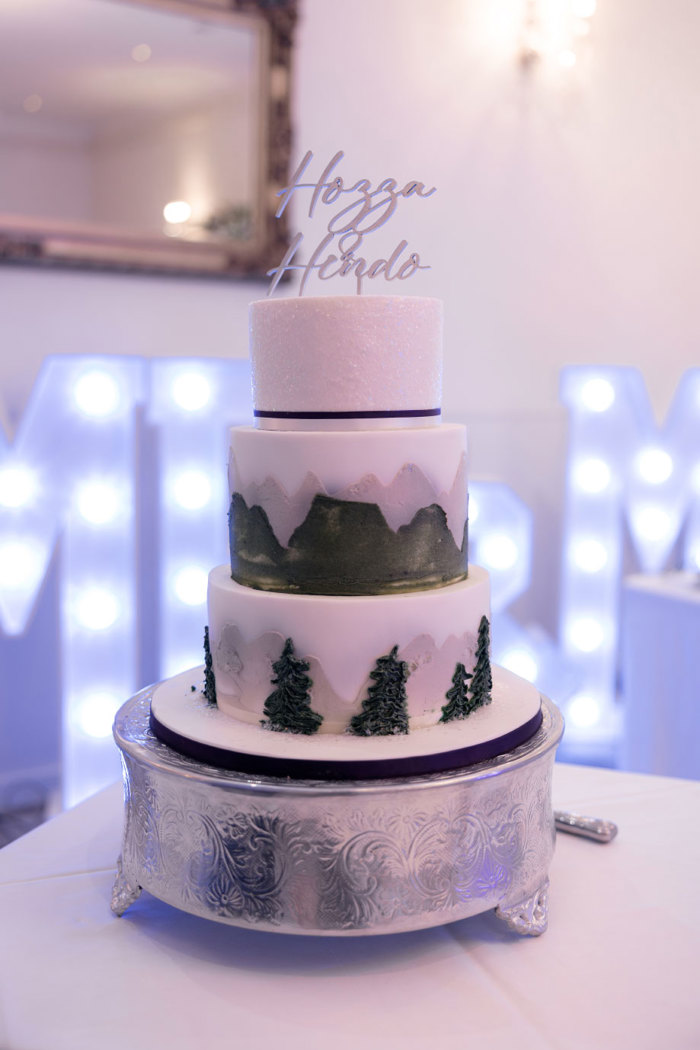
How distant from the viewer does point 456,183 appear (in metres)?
3.60

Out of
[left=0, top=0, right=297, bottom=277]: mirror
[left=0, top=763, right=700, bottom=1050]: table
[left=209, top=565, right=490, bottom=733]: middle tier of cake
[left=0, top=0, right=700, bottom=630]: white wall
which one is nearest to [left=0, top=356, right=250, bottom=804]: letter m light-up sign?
[left=0, top=0, right=700, bottom=630]: white wall

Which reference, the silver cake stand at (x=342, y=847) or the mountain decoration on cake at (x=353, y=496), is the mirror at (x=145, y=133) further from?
the silver cake stand at (x=342, y=847)

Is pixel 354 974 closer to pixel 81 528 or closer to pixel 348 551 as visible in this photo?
pixel 348 551

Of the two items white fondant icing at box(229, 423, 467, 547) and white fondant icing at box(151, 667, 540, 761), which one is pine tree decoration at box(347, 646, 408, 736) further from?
white fondant icing at box(229, 423, 467, 547)

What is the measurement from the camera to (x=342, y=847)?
1229 mm

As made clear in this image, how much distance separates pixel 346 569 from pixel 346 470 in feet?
0.48

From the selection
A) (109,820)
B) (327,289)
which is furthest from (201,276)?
(109,820)

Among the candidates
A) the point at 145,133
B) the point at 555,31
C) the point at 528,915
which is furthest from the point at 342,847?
the point at 555,31

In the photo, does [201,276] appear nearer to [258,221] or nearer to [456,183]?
[258,221]

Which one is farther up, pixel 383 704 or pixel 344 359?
pixel 344 359

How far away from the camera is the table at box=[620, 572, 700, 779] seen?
9.54 ft

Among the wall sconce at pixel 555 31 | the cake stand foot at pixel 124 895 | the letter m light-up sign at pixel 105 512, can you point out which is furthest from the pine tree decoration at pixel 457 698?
the wall sconce at pixel 555 31

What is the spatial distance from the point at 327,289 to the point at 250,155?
0.54 metres

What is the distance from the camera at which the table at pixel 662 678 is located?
2908 mm
